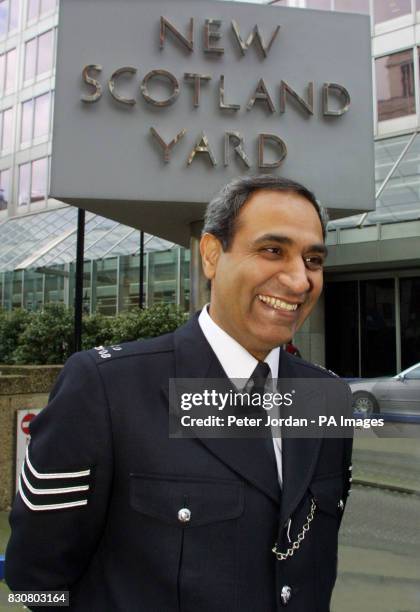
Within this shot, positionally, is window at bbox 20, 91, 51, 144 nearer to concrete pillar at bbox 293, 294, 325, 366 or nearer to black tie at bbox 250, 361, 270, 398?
concrete pillar at bbox 293, 294, 325, 366

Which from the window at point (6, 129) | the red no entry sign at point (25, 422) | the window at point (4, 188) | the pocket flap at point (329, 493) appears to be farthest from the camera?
the window at point (4, 188)

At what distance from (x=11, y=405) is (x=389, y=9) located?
16779 mm

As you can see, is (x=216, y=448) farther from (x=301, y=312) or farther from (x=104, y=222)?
(x=104, y=222)

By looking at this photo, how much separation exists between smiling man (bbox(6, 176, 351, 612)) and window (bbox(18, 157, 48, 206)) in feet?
92.3

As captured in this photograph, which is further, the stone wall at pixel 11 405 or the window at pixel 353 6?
the window at pixel 353 6

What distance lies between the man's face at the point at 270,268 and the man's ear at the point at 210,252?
7cm

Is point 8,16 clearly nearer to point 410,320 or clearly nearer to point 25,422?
point 410,320

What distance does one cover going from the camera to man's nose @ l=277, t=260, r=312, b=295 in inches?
56.6

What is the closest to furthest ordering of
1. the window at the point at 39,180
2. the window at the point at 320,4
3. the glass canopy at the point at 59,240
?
the window at the point at 320,4
the glass canopy at the point at 59,240
the window at the point at 39,180

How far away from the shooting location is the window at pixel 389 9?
1599 cm

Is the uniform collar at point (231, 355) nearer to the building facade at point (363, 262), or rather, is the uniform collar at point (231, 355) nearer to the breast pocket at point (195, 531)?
the breast pocket at point (195, 531)

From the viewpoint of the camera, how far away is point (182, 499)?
4.42 feet

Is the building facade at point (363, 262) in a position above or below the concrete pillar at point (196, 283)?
above

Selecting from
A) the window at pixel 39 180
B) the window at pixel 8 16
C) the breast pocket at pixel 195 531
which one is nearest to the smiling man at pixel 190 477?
the breast pocket at pixel 195 531
